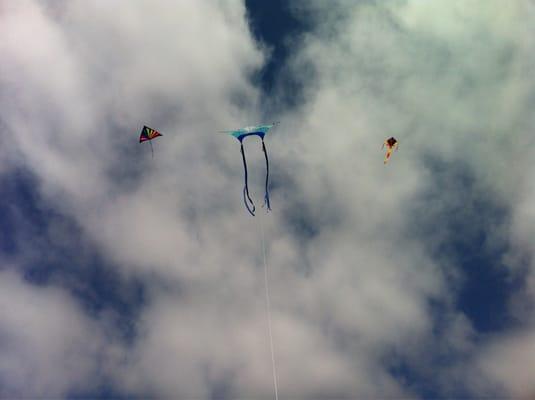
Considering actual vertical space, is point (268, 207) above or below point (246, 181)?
below

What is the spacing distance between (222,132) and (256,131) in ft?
20.2

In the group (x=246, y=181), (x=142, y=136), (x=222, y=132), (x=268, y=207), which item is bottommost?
(x=268, y=207)

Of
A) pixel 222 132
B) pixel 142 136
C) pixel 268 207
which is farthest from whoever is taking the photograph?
pixel 142 136

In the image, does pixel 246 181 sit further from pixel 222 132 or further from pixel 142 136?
pixel 142 136

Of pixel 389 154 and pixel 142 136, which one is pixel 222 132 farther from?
pixel 389 154

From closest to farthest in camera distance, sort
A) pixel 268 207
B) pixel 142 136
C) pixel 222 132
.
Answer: pixel 268 207
pixel 222 132
pixel 142 136

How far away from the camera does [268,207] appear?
→ 180ft

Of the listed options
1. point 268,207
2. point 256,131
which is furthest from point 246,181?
point 256,131

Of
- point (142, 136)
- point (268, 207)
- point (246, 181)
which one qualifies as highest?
point (142, 136)

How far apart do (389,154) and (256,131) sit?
997 inches

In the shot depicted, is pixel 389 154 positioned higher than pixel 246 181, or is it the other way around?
pixel 389 154

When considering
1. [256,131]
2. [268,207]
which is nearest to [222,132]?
[256,131]

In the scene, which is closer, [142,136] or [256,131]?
[256,131]

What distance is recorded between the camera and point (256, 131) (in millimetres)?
62000
